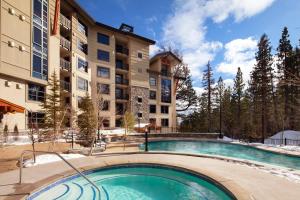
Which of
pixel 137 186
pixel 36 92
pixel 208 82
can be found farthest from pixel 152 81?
pixel 137 186

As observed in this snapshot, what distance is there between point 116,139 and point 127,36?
20.2 metres

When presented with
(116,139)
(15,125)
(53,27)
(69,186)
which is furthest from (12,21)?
(69,186)

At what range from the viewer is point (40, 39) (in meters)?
22.1

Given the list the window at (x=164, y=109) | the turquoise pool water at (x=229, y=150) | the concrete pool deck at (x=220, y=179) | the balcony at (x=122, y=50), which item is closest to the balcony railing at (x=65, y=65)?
the balcony at (x=122, y=50)

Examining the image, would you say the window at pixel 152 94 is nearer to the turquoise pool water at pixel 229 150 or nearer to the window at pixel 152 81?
the window at pixel 152 81

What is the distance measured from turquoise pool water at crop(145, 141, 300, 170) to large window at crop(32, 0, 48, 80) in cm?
1325

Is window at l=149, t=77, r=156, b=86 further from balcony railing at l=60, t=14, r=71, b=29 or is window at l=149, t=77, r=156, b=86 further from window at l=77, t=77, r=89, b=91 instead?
balcony railing at l=60, t=14, r=71, b=29

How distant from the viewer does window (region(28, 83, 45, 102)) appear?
21.0 m

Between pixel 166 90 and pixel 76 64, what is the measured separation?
19.1 metres

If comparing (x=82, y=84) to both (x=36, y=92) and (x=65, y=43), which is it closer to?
(x=65, y=43)

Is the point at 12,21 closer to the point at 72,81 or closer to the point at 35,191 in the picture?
the point at 72,81

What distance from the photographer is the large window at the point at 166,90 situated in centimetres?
4162

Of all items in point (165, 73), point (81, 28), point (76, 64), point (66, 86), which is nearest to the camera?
point (66, 86)

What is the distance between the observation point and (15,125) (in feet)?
62.0
